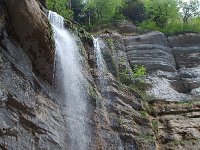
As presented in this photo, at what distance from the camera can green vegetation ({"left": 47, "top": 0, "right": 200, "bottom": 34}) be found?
30.0m

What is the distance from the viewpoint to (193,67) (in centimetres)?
2553

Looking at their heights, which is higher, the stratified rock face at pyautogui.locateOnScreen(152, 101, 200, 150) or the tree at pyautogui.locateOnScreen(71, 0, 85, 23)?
the tree at pyautogui.locateOnScreen(71, 0, 85, 23)

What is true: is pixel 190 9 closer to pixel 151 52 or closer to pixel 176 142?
pixel 151 52

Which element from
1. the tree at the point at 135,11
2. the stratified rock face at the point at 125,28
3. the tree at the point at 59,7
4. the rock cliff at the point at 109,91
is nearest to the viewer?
the rock cliff at the point at 109,91

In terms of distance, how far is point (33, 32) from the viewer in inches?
573

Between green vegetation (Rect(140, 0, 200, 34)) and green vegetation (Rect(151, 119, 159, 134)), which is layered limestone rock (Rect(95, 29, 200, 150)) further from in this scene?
green vegetation (Rect(140, 0, 200, 34))

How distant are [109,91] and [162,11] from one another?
15381mm

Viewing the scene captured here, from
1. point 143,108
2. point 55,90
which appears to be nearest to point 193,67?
point 143,108

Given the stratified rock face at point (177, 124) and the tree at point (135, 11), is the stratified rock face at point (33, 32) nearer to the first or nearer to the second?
the stratified rock face at point (177, 124)

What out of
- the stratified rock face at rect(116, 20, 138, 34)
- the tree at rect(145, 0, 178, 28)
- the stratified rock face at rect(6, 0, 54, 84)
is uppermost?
the tree at rect(145, 0, 178, 28)

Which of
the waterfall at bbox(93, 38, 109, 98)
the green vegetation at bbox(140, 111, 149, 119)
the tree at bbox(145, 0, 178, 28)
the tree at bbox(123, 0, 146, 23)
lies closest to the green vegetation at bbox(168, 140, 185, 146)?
the green vegetation at bbox(140, 111, 149, 119)

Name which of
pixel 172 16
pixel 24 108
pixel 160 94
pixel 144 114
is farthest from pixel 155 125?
pixel 172 16

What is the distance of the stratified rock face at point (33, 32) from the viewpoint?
14039 mm

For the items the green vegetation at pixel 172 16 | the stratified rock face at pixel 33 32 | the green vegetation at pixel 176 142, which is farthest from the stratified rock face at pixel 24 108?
the green vegetation at pixel 172 16
